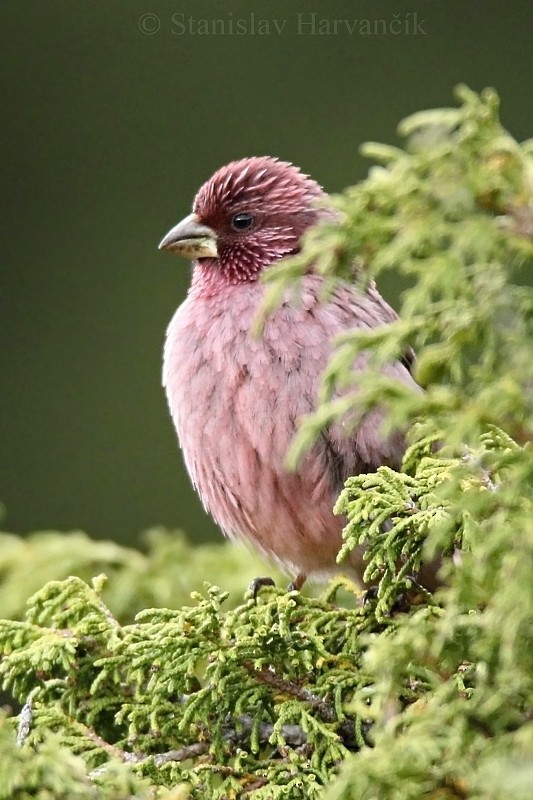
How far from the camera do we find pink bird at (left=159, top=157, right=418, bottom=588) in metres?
4.35

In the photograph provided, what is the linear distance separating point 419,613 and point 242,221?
9.36 feet

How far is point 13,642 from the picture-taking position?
11.7ft

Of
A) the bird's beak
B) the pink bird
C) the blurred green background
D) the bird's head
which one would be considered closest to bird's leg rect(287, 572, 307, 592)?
the pink bird

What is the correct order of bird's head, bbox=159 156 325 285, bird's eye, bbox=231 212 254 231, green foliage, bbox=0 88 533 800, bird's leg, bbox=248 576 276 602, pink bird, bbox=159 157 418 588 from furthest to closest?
bird's eye, bbox=231 212 254 231 < bird's head, bbox=159 156 325 285 < pink bird, bbox=159 157 418 588 < bird's leg, bbox=248 576 276 602 < green foliage, bbox=0 88 533 800

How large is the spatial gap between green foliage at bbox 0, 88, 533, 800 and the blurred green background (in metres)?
7.96

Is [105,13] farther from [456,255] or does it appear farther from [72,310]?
[456,255]

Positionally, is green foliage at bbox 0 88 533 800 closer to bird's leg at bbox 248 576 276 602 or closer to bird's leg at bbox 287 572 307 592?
bird's leg at bbox 248 576 276 602

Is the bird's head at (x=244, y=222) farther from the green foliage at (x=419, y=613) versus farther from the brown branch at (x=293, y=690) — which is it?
the brown branch at (x=293, y=690)

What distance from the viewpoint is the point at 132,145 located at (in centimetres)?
1263

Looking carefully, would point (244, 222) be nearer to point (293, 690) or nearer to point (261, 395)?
point (261, 395)

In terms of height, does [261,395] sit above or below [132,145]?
below

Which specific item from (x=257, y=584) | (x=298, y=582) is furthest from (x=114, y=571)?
(x=257, y=584)

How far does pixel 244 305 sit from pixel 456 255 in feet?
8.50

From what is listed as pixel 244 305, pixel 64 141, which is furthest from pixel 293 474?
pixel 64 141
